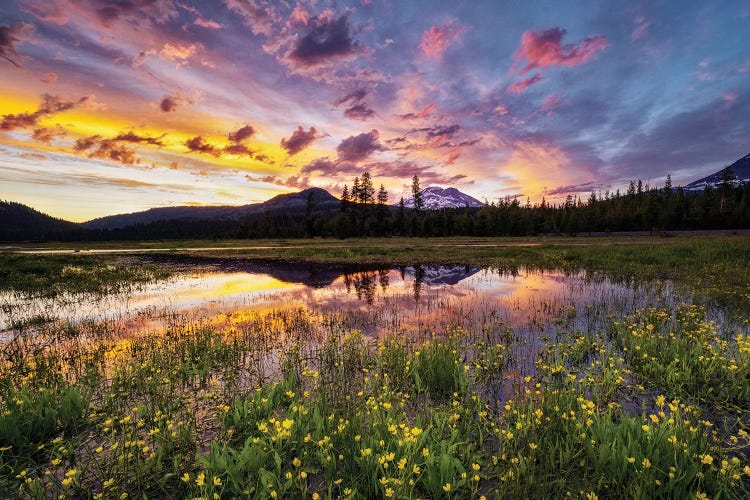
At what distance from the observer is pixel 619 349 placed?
8773 mm

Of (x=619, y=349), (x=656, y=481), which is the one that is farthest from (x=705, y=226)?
(x=656, y=481)

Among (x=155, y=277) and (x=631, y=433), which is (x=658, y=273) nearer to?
(x=631, y=433)

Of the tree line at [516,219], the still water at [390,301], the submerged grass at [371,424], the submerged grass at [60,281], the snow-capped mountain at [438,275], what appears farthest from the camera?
the tree line at [516,219]

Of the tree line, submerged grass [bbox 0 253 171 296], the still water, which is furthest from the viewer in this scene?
the tree line

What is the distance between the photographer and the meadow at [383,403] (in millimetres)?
4047

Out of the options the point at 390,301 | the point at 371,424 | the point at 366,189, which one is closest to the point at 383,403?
the point at 371,424

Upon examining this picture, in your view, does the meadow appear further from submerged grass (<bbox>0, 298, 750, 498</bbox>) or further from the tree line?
the tree line

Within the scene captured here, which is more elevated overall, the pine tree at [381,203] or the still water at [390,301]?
the pine tree at [381,203]

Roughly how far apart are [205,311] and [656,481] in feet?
51.7

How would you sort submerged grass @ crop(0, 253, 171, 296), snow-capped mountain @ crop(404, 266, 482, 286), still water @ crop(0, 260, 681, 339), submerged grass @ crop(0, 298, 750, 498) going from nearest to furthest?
submerged grass @ crop(0, 298, 750, 498), still water @ crop(0, 260, 681, 339), submerged grass @ crop(0, 253, 171, 296), snow-capped mountain @ crop(404, 266, 482, 286)

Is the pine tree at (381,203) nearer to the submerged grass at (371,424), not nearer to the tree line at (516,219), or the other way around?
the tree line at (516,219)

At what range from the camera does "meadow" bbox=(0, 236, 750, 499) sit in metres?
4.05

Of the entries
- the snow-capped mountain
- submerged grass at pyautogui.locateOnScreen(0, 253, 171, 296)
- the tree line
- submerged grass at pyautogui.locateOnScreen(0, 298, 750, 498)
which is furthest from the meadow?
the tree line

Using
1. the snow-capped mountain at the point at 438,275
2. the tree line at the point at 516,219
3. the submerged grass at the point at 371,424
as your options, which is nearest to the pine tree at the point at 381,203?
the tree line at the point at 516,219
